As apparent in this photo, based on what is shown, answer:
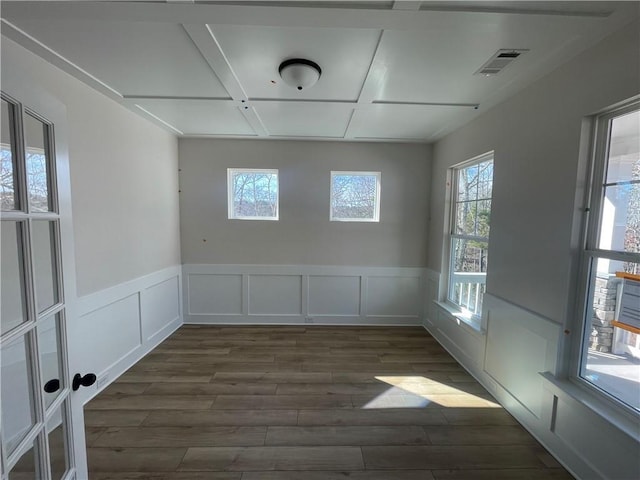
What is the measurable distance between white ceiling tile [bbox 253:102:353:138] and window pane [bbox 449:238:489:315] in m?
1.85

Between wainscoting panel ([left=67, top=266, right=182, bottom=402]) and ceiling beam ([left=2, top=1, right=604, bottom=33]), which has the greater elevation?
ceiling beam ([left=2, top=1, right=604, bottom=33])

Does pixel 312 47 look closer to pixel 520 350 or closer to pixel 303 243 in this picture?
pixel 303 243

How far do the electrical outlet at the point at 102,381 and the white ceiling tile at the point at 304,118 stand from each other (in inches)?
106

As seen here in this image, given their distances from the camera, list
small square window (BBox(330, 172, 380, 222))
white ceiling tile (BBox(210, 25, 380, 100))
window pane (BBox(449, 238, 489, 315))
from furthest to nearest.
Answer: small square window (BBox(330, 172, 380, 222)) < window pane (BBox(449, 238, 489, 315)) < white ceiling tile (BBox(210, 25, 380, 100))

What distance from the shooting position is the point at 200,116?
2.67 m

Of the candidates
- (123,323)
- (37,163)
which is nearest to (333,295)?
(123,323)

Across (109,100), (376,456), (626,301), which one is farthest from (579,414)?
(109,100)

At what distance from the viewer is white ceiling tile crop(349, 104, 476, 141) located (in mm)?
2406

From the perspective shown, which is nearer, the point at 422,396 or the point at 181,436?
the point at 181,436

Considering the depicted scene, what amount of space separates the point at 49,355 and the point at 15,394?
0.13 m

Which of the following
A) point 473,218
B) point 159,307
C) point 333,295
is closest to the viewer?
point 473,218

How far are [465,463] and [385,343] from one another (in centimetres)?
154

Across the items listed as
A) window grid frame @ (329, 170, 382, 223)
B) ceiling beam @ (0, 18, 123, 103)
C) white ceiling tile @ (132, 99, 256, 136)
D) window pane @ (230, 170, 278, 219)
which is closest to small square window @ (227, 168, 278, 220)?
window pane @ (230, 170, 278, 219)

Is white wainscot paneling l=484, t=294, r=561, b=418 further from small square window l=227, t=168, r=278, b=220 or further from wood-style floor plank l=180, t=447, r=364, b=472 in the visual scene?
→ small square window l=227, t=168, r=278, b=220
